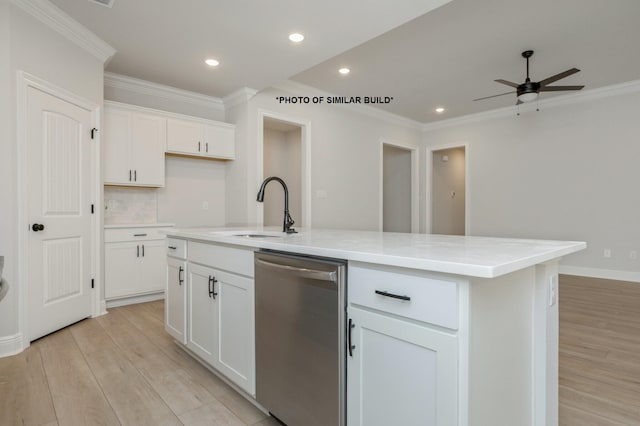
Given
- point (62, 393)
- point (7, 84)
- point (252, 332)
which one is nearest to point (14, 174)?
point (7, 84)

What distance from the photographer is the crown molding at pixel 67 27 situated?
256 cm

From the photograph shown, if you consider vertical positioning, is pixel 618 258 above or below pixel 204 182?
below

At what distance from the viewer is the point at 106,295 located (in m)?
3.49

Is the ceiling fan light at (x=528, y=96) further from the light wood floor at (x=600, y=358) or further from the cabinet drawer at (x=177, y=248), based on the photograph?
the cabinet drawer at (x=177, y=248)

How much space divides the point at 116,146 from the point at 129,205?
2.41 ft

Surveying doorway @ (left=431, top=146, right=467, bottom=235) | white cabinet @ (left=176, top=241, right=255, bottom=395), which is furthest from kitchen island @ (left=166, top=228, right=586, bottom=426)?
doorway @ (left=431, top=146, right=467, bottom=235)

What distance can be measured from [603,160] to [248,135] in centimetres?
503

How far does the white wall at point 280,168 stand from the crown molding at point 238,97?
1404 mm

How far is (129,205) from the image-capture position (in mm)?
4031

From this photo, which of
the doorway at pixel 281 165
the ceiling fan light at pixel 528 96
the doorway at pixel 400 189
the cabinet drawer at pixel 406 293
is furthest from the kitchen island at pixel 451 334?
the doorway at pixel 400 189

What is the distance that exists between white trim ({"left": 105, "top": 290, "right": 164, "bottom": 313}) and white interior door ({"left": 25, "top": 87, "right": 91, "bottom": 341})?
Answer: 0.38m

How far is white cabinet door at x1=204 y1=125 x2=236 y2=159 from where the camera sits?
4375 millimetres

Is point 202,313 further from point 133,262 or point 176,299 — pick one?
point 133,262

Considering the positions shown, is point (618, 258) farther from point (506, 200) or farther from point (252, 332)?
point (252, 332)
